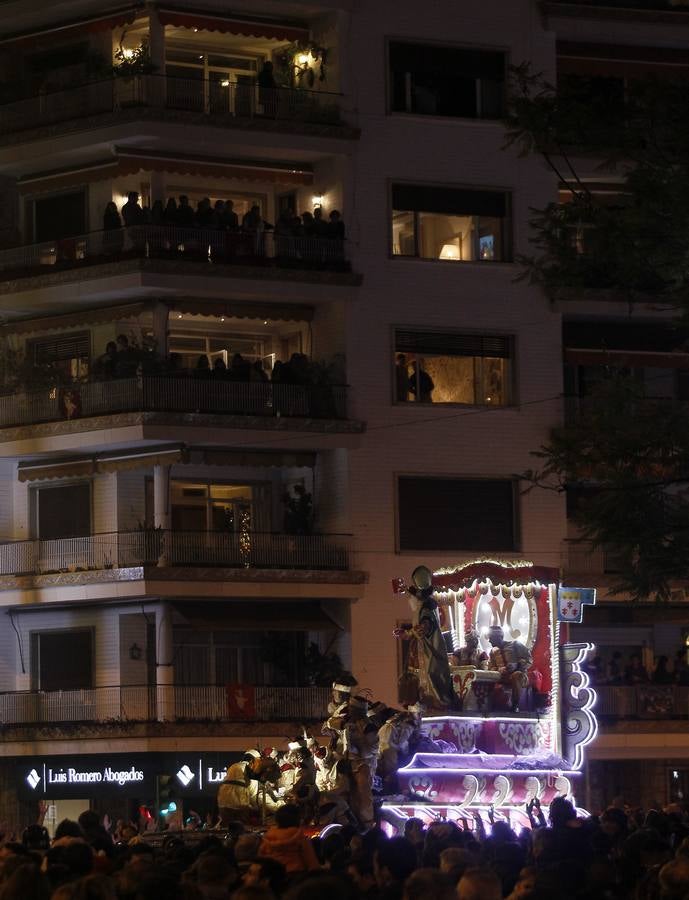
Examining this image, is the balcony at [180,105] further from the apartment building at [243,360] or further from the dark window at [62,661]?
the dark window at [62,661]

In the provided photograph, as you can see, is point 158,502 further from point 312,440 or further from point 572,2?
point 572,2

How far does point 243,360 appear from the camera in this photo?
49.8 meters

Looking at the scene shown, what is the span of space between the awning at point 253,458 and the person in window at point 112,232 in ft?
16.6

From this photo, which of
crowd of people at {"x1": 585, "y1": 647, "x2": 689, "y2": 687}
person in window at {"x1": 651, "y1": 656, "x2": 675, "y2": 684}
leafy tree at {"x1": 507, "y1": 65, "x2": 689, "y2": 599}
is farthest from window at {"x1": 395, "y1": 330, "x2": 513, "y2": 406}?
leafy tree at {"x1": 507, "y1": 65, "x2": 689, "y2": 599}

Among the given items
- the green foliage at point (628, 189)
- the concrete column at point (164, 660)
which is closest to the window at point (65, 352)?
the concrete column at point (164, 660)

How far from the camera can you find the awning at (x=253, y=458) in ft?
163

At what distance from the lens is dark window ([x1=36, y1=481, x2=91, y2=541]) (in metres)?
51.3

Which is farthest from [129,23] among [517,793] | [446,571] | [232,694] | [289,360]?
[517,793]

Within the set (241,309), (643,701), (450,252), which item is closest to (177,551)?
(241,309)

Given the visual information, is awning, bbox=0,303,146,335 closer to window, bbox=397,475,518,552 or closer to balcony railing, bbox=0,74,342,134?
balcony railing, bbox=0,74,342,134

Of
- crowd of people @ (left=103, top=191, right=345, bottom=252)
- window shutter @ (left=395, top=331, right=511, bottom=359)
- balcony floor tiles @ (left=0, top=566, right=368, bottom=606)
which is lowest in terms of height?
balcony floor tiles @ (left=0, top=566, right=368, bottom=606)

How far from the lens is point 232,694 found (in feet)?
159

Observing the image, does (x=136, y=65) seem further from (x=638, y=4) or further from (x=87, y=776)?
(x=87, y=776)

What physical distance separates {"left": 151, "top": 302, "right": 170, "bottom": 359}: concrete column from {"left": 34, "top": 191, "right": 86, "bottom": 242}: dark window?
333 centimetres
